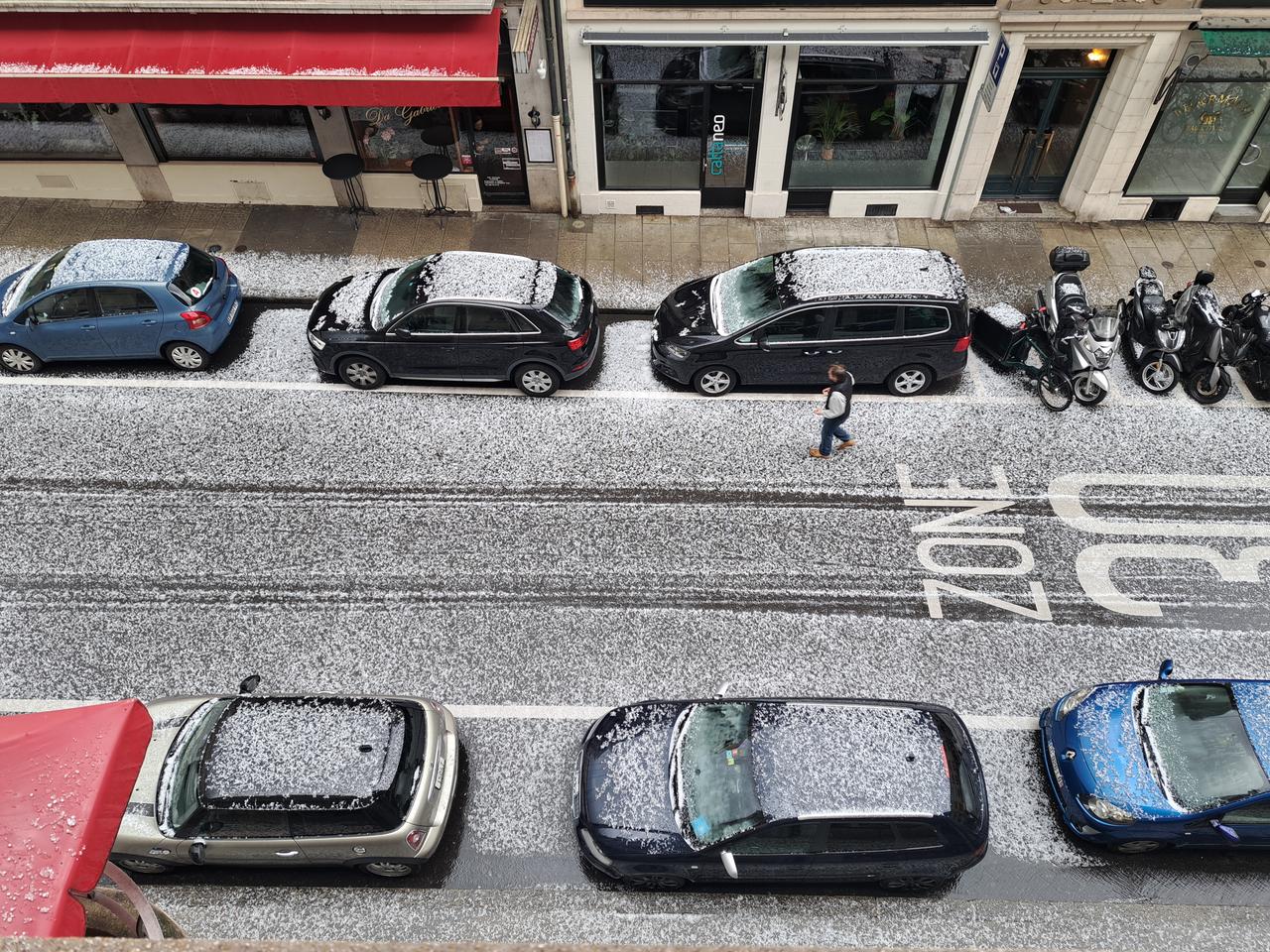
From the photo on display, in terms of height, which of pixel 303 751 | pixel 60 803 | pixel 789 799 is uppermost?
pixel 60 803

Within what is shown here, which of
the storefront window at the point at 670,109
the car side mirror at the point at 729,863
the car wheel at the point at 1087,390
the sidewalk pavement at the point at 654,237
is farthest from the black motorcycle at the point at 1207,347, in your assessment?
the car side mirror at the point at 729,863

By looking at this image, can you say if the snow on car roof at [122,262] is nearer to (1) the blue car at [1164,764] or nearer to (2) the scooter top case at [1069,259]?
(1) the blue car at [1164,764]

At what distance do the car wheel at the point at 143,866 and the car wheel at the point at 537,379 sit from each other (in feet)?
23.4

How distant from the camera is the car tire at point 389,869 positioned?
7.98m

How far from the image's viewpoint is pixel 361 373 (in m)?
12.4

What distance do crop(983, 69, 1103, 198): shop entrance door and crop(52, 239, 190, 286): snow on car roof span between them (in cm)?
1346

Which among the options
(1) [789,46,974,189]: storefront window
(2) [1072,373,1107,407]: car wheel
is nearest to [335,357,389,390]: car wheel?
(1) [789,46,974,189]: storefront window

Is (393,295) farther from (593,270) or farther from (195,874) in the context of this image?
(195,874)

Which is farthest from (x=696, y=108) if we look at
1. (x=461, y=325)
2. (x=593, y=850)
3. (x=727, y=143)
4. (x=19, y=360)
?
(x=593, y=850)

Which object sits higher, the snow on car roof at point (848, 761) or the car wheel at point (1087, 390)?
the snow on car roof at point (848, 761)

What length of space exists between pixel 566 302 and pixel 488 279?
110 cm

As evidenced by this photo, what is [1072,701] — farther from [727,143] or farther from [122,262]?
[122,262]

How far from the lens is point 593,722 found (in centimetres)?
892

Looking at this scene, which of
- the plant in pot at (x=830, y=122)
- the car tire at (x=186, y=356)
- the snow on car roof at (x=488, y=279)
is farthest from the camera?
the plant in pot at (x=830, y=122)
